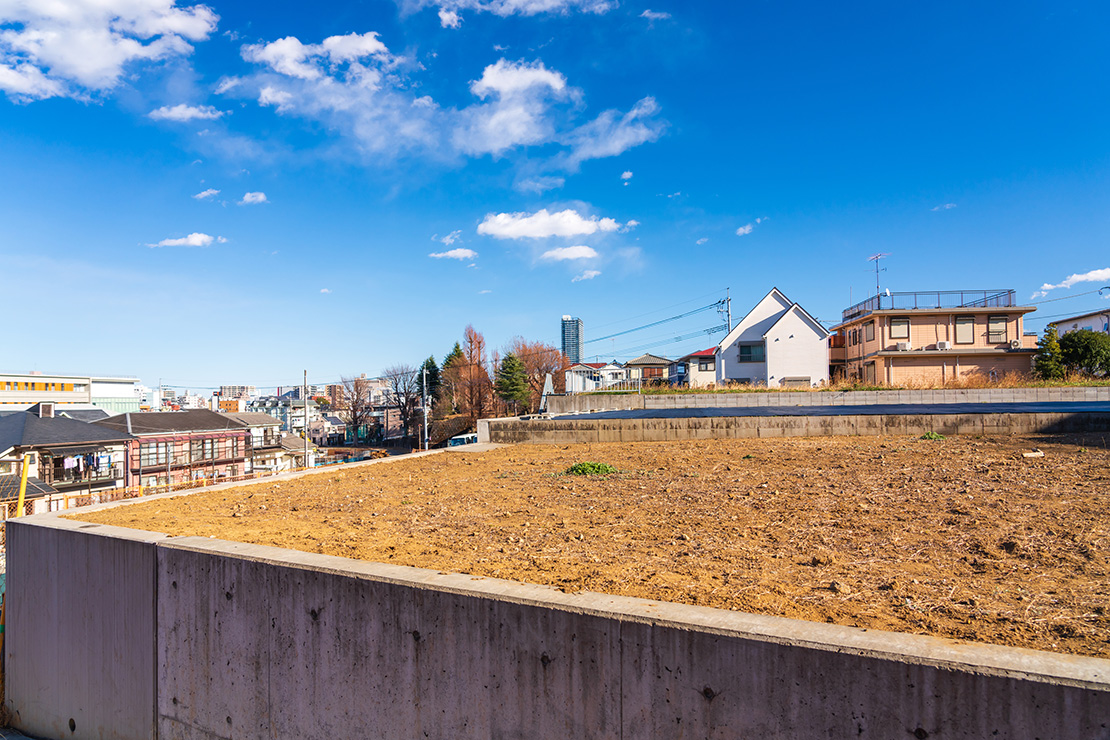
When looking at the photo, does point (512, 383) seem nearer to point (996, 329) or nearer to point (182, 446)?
point (182, 446)

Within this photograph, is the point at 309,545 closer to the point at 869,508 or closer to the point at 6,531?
the point at 6,531

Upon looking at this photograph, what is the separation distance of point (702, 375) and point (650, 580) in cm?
3894

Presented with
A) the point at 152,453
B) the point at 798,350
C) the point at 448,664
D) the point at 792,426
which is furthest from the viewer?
the point at 798,350

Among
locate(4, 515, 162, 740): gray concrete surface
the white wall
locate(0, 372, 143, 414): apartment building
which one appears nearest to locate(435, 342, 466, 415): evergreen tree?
locate(0, 372, 143, 414): apartment building

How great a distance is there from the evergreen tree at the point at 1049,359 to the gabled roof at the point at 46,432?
46558mm

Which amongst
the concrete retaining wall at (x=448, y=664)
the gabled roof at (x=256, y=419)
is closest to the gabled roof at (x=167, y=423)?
the gabled roof at (x=256, y=419)

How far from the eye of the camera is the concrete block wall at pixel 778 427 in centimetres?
1095

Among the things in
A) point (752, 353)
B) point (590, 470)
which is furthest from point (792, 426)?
point (752, 353)

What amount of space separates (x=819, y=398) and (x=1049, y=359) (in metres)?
14.9

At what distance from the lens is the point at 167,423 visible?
31.0 metres

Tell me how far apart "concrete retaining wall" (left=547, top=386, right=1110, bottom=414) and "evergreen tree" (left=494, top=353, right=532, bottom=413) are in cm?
2754

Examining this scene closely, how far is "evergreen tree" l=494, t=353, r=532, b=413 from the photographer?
165ft

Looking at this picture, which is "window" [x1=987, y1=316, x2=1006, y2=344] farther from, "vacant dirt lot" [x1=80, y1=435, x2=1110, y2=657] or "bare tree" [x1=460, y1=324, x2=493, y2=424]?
"bare tree" [x1=460, y1=324, x2=493, y2=424]

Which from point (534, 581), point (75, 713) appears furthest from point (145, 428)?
point (534, 581)
